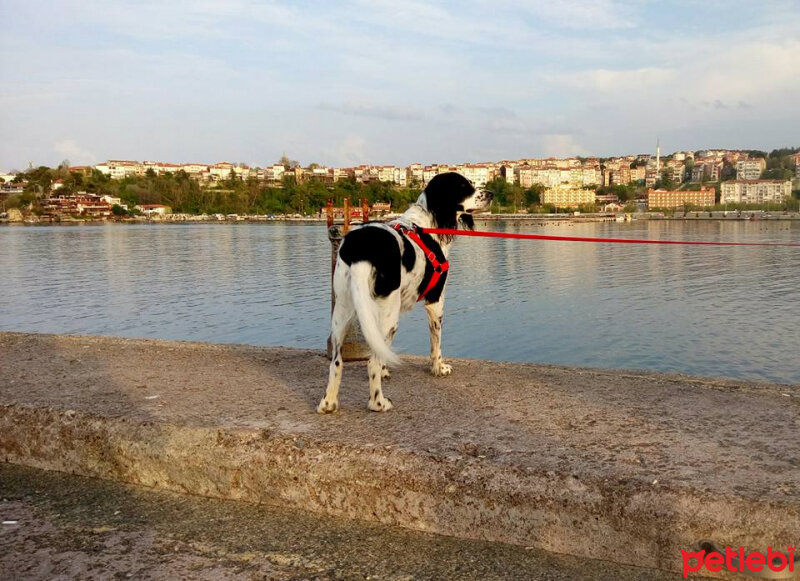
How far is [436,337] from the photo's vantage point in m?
5.75

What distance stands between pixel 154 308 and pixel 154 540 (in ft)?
73.2

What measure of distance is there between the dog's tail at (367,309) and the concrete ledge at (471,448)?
17.8 inches

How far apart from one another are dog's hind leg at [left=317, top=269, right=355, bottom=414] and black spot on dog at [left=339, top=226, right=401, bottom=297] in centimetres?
22

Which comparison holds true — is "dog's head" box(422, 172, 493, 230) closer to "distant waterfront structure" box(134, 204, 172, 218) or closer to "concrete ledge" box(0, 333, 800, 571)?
"concrete ledge" box(0, 333, 800, 571)

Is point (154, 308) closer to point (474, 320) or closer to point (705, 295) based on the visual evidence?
point (474, 320)

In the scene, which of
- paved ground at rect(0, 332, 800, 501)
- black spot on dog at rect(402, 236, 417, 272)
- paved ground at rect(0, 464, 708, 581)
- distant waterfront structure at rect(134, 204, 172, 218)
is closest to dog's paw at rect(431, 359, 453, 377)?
paved ground at rect(0, 332, 800, 501)

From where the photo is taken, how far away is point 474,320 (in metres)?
22.0

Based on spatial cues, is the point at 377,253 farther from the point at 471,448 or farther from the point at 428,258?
the point at 471,448

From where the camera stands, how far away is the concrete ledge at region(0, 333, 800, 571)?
10.2ft

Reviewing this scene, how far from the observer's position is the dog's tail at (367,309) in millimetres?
4207

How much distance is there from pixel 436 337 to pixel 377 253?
5.01 ft

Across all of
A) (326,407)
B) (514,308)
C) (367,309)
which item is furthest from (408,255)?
(514,308)

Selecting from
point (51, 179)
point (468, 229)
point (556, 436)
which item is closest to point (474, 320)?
point (468, 229)

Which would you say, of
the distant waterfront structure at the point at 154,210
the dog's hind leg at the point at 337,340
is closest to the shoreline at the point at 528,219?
the distant waterfront structure at the point at 154,210
